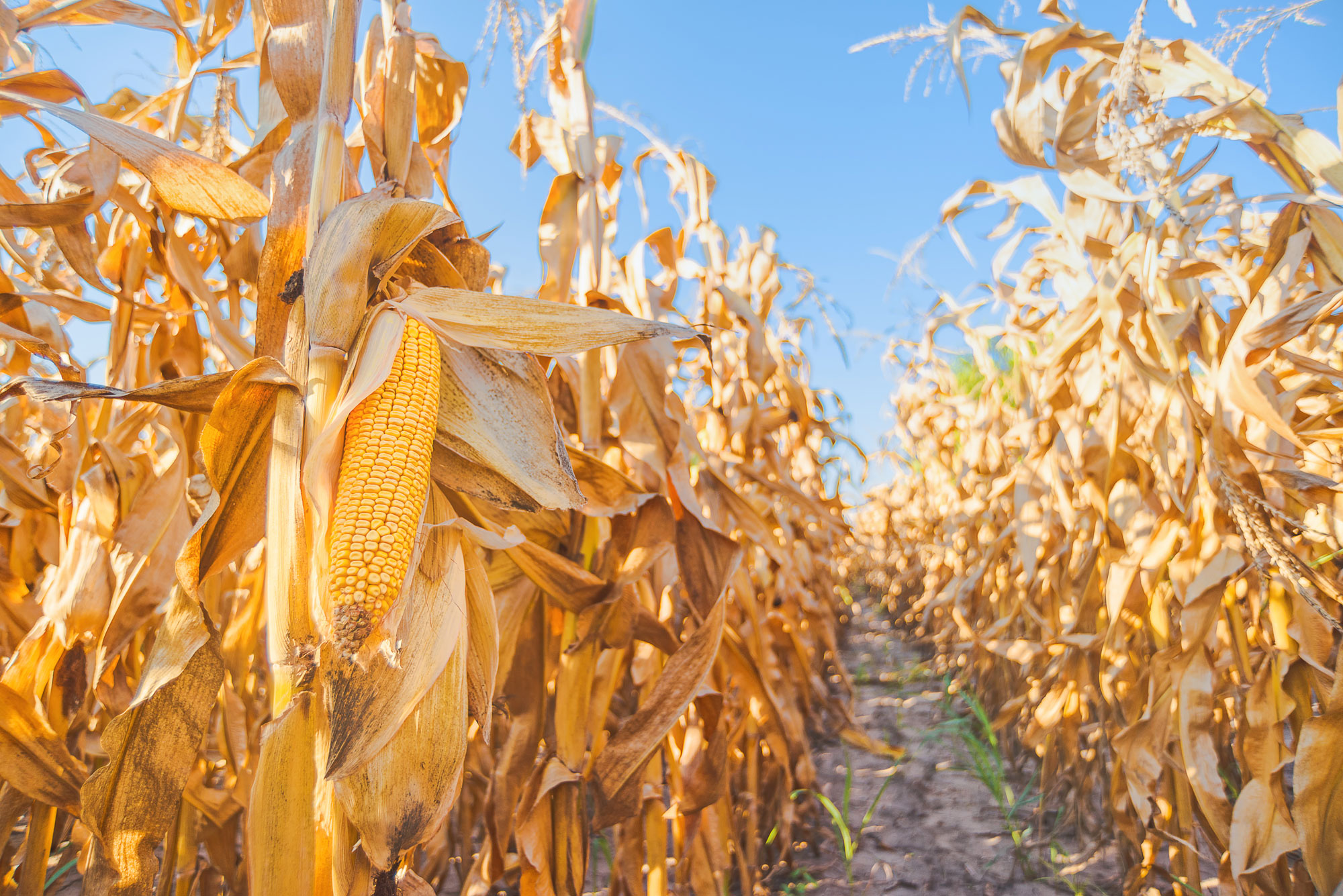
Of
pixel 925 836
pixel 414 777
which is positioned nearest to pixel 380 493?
pixel 414 777

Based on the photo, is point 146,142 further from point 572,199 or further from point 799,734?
point 799,734

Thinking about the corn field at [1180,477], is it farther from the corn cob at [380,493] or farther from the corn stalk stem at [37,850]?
the corn stalk stem at [37,850]

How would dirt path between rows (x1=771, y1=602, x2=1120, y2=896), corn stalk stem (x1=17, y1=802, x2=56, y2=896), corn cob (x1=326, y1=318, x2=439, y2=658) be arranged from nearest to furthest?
1. corn cob (x1=326, y1=318, x2=439, y2=658)
2. corn stalk stem (x1=17, y1=802, x2=56, y2=896)
3. dirt path between rows (x1=771, y1=602, x2=1120, y2=896)

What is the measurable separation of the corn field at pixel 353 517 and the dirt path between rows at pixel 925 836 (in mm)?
229

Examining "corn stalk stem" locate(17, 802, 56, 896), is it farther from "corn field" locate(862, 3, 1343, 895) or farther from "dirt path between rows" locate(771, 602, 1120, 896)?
"corn field" locate(862, 3, 1343, 895)

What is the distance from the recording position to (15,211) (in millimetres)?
1050

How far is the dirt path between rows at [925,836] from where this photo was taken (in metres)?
1.94

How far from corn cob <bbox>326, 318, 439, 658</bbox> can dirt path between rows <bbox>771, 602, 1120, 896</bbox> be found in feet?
6.21

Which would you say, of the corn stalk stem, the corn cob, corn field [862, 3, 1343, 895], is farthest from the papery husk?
corn field [862, 3, 1343, 895]

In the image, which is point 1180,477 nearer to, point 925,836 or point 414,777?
point 925,836

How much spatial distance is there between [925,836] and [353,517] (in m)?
2.38

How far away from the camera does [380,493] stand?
636mm

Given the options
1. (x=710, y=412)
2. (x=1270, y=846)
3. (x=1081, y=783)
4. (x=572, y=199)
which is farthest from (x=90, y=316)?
(x=1081, y=783)

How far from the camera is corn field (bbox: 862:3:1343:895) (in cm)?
129
